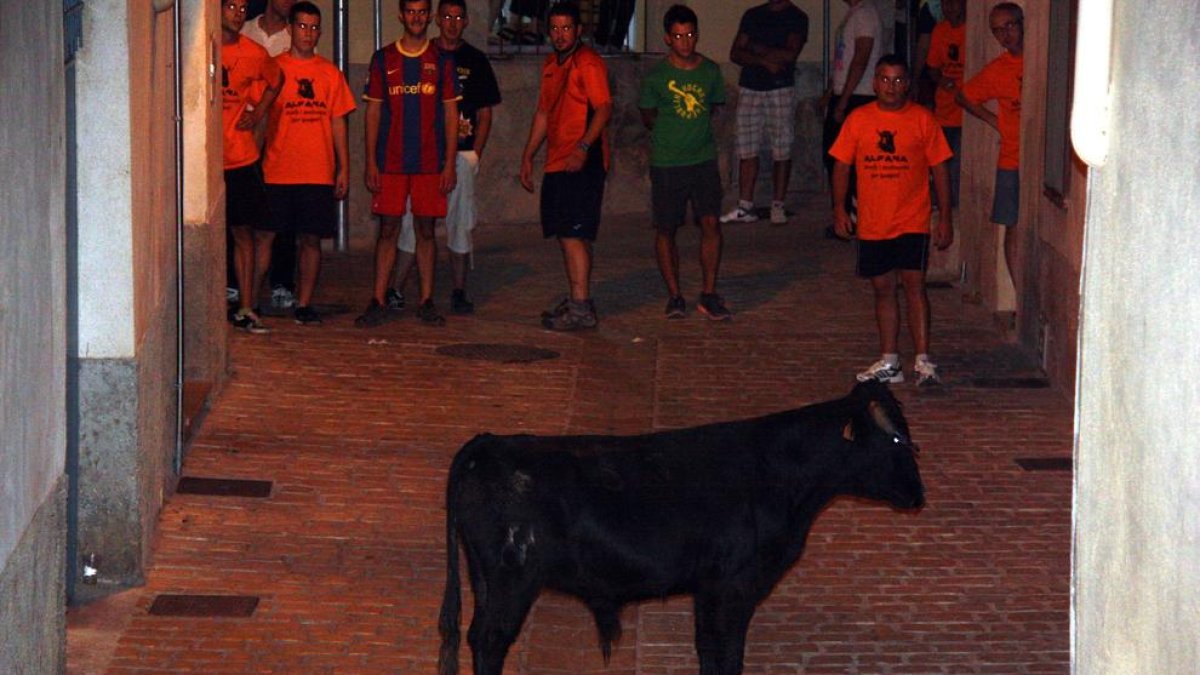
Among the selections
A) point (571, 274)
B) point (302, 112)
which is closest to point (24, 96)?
point (302, 112)

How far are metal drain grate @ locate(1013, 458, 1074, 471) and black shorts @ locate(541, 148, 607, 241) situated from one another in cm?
403

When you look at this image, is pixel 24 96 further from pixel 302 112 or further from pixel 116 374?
pixel 302 112

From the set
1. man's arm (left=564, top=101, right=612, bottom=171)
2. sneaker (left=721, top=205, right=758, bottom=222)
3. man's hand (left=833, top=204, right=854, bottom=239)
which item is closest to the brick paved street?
man's hand (left=833, top=204, right=854, bottom=239)

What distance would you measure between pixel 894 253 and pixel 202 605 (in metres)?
5.35

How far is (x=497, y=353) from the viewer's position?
12.7 meters

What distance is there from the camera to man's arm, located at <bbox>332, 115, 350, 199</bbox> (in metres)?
12.9

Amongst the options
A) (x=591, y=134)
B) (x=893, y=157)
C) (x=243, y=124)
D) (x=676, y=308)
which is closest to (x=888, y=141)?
(x=893, y=157)

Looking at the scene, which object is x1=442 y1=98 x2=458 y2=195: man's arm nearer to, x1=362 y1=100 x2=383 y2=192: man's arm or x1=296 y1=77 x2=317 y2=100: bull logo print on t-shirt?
x1=362 y1=100 x2=383 y2=192: man's arm

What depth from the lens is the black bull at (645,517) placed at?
21.3ft

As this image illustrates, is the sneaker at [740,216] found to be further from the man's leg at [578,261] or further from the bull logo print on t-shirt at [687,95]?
the man's leg at [578,261]

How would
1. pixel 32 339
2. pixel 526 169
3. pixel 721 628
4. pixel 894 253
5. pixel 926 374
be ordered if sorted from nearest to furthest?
Result: 1. pixel 32 339
2. pixel 721 628
3. pixel 894 253
4. pixel 926 374
5. pixel 526 169

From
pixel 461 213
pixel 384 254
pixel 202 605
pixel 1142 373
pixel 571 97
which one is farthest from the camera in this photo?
pixel 461 213

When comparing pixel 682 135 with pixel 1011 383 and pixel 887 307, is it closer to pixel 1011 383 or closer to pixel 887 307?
pixel 887 307

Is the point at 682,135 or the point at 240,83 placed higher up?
the point at 240,83
